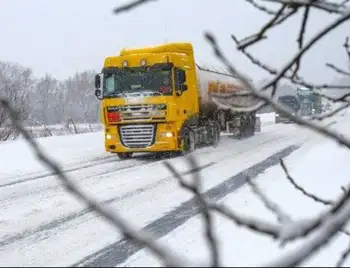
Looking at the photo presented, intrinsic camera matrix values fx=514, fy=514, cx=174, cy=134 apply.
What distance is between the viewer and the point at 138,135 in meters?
14.8

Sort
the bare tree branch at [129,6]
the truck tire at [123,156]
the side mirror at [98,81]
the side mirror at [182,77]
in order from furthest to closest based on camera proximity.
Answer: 1. the truck tire at [123,156]
2. the side mirror at [98,81]
3. the side mirror at [182,77]
4. the bare tree branch at [129,6]

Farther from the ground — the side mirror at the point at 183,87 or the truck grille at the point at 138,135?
the side mirror at the point at 183,87

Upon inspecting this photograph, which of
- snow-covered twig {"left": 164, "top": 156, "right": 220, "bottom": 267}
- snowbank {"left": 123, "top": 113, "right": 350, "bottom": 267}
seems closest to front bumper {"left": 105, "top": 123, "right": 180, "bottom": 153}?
snowbank {"left": 123, "top": 113, "right": 350, "bottom": 267}

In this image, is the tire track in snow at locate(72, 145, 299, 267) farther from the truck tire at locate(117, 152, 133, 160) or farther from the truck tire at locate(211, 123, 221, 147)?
the truck tire at locate(211, 123, 221, 147)

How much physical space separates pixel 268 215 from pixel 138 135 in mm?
8489

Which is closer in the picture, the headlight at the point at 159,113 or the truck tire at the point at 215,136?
the headlight at the point at 159,113

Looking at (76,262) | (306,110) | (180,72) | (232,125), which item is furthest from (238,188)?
(306,110)

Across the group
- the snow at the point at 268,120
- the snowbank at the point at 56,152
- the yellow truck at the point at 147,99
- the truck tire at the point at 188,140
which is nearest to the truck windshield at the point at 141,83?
the yellow truck at the point at 147,99

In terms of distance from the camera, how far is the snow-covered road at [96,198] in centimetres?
561

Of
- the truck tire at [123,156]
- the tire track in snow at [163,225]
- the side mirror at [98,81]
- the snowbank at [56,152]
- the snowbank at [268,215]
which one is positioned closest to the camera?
the snowbank at [268,215]

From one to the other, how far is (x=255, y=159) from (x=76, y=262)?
9.30 meters

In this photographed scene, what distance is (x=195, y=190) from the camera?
94 cm

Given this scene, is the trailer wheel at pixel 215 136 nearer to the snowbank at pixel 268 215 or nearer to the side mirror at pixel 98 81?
the side mirror at pixel 98 81

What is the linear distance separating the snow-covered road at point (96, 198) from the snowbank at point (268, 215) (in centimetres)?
34
